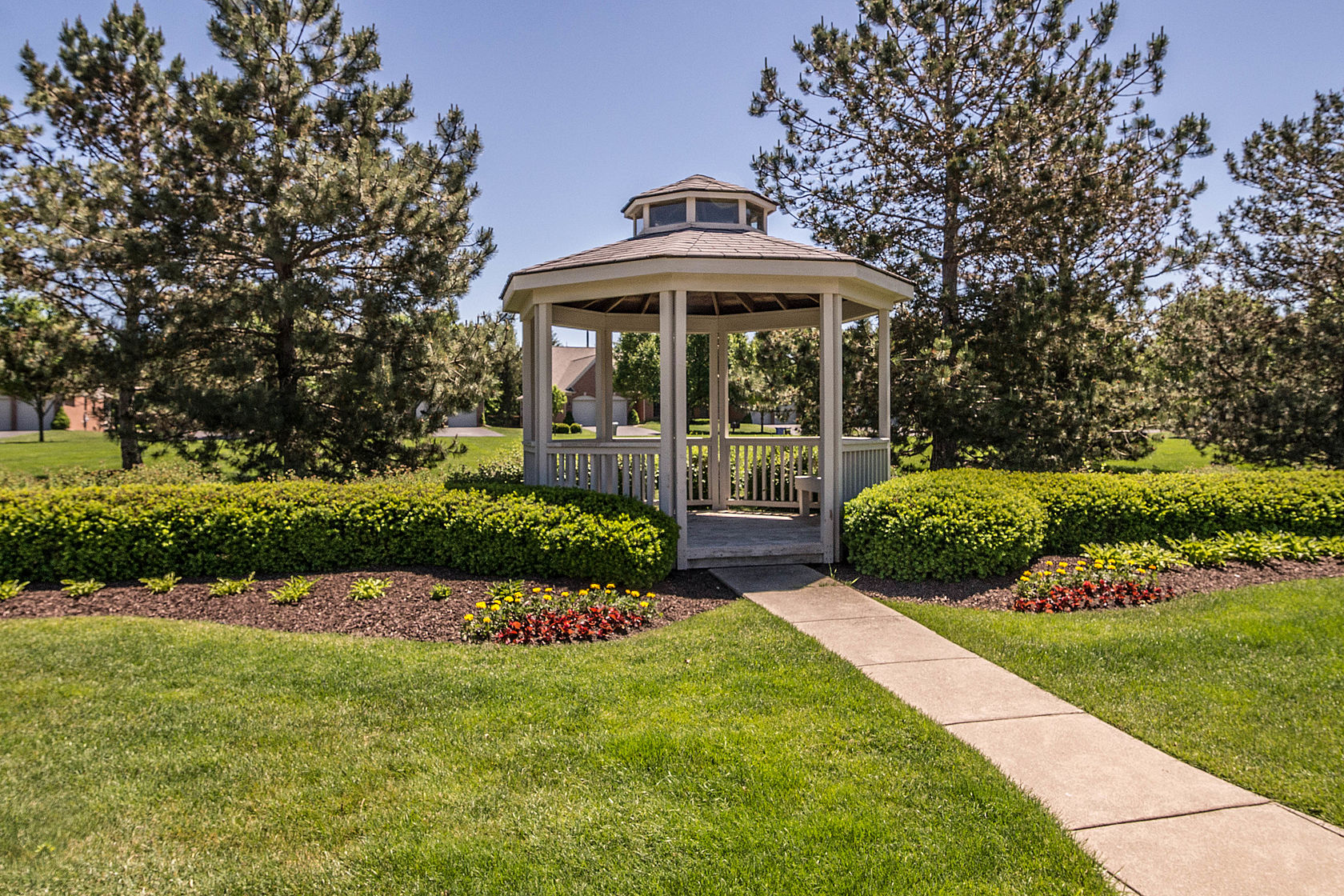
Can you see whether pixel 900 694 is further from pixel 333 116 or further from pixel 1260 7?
pixel 333 116

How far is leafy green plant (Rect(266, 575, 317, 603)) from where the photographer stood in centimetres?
610

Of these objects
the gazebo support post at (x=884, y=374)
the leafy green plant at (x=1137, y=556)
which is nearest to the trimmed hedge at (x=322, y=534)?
the gazebo support post at (x=884, y=374)

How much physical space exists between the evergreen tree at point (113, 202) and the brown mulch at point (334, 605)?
5.34m

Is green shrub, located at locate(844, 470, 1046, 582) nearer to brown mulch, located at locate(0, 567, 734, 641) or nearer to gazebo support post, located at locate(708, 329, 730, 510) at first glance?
brown mulch, located at locate(0, 567, 734, 641)

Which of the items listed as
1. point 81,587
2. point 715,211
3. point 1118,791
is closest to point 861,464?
point 715,211

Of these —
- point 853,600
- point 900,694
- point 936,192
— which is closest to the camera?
point 900,694

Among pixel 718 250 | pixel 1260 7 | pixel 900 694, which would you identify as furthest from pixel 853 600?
pixel 1260 7

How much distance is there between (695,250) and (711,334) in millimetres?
3377

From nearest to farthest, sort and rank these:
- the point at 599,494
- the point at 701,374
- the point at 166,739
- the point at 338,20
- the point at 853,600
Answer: the point at 166,739 → the point at 853,600 → the point at 599,494 → the point at 338,20 → the point at 701,374

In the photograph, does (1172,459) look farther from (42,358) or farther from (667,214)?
(42,358)

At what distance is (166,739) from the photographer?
3.63 m

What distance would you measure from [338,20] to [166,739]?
11.7 m

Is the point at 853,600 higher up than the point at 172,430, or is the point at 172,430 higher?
the point at 172,430

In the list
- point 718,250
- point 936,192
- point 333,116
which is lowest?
point 718,250
